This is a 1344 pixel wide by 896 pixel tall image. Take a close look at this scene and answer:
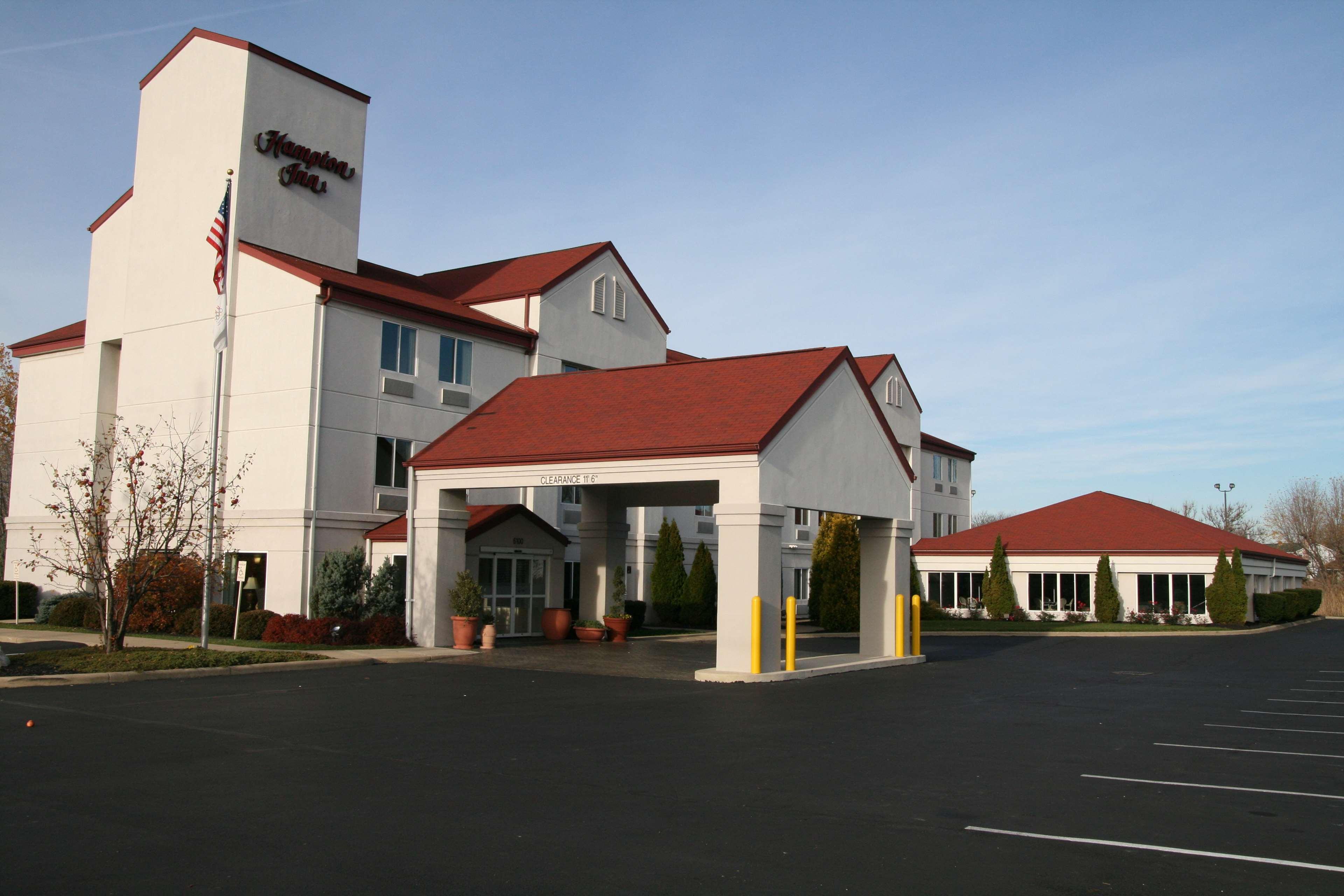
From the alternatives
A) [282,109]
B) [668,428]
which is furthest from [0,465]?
[668,428]

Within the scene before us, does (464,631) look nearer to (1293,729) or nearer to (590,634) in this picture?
(590,634)

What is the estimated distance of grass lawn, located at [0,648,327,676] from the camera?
685 inches

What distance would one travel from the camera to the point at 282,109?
2917 centimetres

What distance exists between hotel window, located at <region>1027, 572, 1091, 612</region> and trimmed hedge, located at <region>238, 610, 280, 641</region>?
33782 millimetres

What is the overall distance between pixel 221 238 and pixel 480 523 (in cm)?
894

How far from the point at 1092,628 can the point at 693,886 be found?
120ft

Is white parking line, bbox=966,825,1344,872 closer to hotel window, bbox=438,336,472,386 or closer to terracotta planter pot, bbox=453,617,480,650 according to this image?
terracotta planter pot, bbox=453,617,480,650

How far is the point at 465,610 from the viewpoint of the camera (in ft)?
80.6

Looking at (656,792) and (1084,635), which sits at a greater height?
(656,792)

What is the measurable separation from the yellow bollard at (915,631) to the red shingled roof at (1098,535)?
23818 mm

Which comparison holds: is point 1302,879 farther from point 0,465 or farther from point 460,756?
point 0,465

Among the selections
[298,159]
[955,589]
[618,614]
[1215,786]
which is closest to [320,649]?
[618,614]

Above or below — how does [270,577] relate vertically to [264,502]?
below

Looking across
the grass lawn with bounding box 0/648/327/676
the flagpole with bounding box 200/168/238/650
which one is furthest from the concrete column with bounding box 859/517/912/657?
the flagpole with bounding box 200/168/238/650
